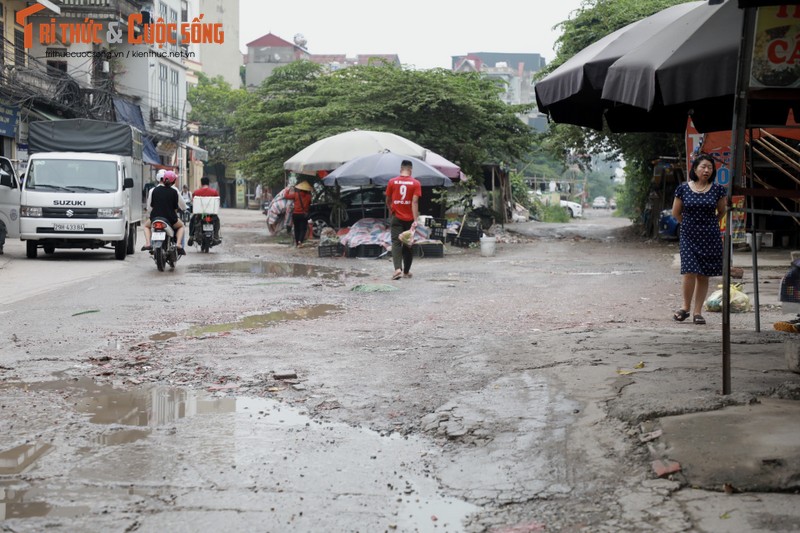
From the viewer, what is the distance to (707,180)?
9.28 m

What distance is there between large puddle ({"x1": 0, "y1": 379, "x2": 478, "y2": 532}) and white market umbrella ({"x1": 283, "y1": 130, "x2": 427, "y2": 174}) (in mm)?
17801

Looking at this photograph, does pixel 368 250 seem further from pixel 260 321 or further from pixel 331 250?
pixel 260 321

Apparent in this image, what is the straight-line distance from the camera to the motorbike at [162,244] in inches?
648

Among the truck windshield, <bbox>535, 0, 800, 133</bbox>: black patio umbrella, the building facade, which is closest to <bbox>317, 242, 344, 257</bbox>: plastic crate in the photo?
the truck windshield

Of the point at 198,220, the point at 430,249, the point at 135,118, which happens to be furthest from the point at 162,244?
the point at 135,118

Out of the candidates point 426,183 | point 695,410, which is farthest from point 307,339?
point 426,183

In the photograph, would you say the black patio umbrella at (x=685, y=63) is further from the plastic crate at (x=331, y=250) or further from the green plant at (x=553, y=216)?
the green plant at (x=553, y=216)

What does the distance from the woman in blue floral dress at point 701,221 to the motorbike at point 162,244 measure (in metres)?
9.88

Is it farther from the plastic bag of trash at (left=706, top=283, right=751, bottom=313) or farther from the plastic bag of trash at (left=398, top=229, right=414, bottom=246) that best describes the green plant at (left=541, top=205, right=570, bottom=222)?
the plastic bag of trash at (left=706, top=283, right=751, bottom=313)

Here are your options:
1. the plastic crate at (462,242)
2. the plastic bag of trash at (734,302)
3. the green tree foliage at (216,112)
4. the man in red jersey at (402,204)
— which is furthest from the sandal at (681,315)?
the green tree foliage at (216,112)

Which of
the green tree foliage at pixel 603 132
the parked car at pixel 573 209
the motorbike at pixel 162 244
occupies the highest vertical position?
the green tree foliage at pixel 603 132

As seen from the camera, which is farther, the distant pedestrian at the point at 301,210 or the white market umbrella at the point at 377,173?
the distant pedestrian at the point at 301,210

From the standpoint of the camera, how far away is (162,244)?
16.5 metres

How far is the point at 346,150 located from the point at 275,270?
694 cm
